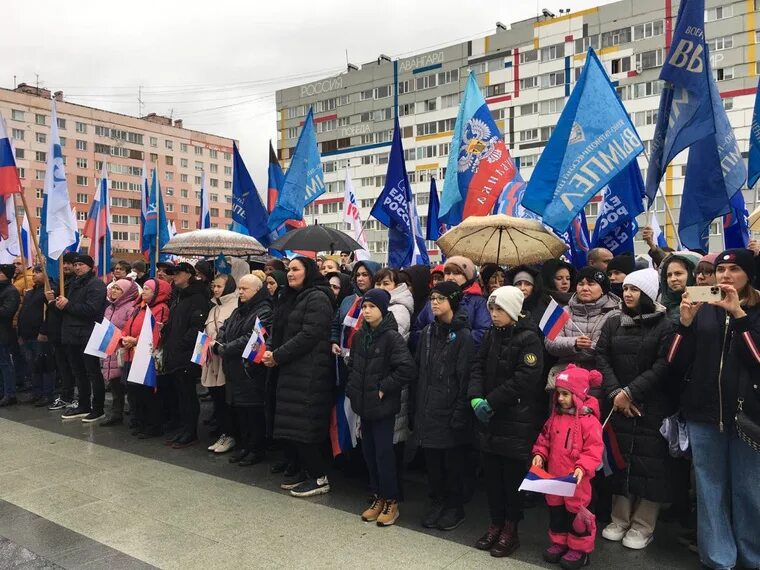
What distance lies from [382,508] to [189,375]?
3.18 meters

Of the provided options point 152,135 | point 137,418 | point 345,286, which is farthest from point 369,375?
point 152,135

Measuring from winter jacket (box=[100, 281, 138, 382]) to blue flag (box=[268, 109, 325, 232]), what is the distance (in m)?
2.82

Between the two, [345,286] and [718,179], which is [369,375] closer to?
[345,286]

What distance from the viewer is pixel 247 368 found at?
20.1 ft

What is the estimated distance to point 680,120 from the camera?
540 cm

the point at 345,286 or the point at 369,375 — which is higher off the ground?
the point at 345,286

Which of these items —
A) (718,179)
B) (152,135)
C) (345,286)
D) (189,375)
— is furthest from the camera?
(152,135)

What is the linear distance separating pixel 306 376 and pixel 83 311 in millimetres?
4217

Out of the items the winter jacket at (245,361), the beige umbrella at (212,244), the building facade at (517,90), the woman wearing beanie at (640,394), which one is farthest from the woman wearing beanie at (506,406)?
the building facade at (517,90)

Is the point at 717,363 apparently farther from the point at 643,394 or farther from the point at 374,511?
the point at 374,511

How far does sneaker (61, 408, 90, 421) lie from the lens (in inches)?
325

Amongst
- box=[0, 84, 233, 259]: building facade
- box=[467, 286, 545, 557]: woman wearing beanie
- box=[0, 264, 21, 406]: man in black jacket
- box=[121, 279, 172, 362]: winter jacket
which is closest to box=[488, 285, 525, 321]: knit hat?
box=[467, 286, 545, 557]: woman wearing beanie

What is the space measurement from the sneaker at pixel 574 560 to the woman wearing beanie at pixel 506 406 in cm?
39

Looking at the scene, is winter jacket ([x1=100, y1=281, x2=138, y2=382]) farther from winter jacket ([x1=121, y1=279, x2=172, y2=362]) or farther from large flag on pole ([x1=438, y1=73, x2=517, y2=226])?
large flag on pole ([x1=438, y1=73, x2=517, y2=226])
